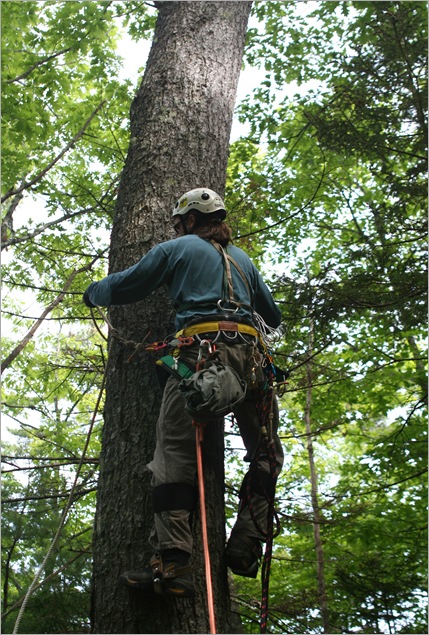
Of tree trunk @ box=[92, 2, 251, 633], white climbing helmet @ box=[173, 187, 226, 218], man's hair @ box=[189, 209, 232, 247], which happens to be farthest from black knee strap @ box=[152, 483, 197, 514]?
white climbing helmet @ box=[173, 187, 226, 218]

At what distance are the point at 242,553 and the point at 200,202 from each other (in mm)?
1856

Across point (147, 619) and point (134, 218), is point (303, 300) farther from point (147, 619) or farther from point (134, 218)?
point (147, 619)

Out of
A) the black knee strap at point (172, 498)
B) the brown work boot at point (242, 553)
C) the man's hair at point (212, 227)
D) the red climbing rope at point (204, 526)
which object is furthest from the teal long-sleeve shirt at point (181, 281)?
the brown work boot at point (242, 553)

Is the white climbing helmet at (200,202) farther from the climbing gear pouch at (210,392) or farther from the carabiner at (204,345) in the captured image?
the climbing gear pouch at (210,392)

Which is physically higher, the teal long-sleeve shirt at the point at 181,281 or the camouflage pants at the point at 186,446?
the teal long-sleeve shirt at the point at 181,281

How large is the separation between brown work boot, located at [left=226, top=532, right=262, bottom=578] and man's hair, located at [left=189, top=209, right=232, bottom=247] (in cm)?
158

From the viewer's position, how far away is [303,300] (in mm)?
7086

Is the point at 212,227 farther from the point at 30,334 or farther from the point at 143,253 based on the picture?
the point at 30,334

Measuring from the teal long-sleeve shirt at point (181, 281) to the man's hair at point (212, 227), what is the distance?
0.14m

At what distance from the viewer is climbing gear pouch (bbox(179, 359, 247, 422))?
2686 millimetres

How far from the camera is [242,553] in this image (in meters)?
2.92

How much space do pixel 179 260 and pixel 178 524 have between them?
131 cm

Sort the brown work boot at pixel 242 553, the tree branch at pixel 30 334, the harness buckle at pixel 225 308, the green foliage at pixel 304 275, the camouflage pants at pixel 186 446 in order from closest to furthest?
1. the camouflage pants at pixel 186 446
2. the brown work boot at pixel 242 553
3. the harness buckle at pixel 225 308
4. the tree branch at pixel 30 334
5. the green foliage at pixel 304 275

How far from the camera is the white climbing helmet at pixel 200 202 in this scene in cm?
342
